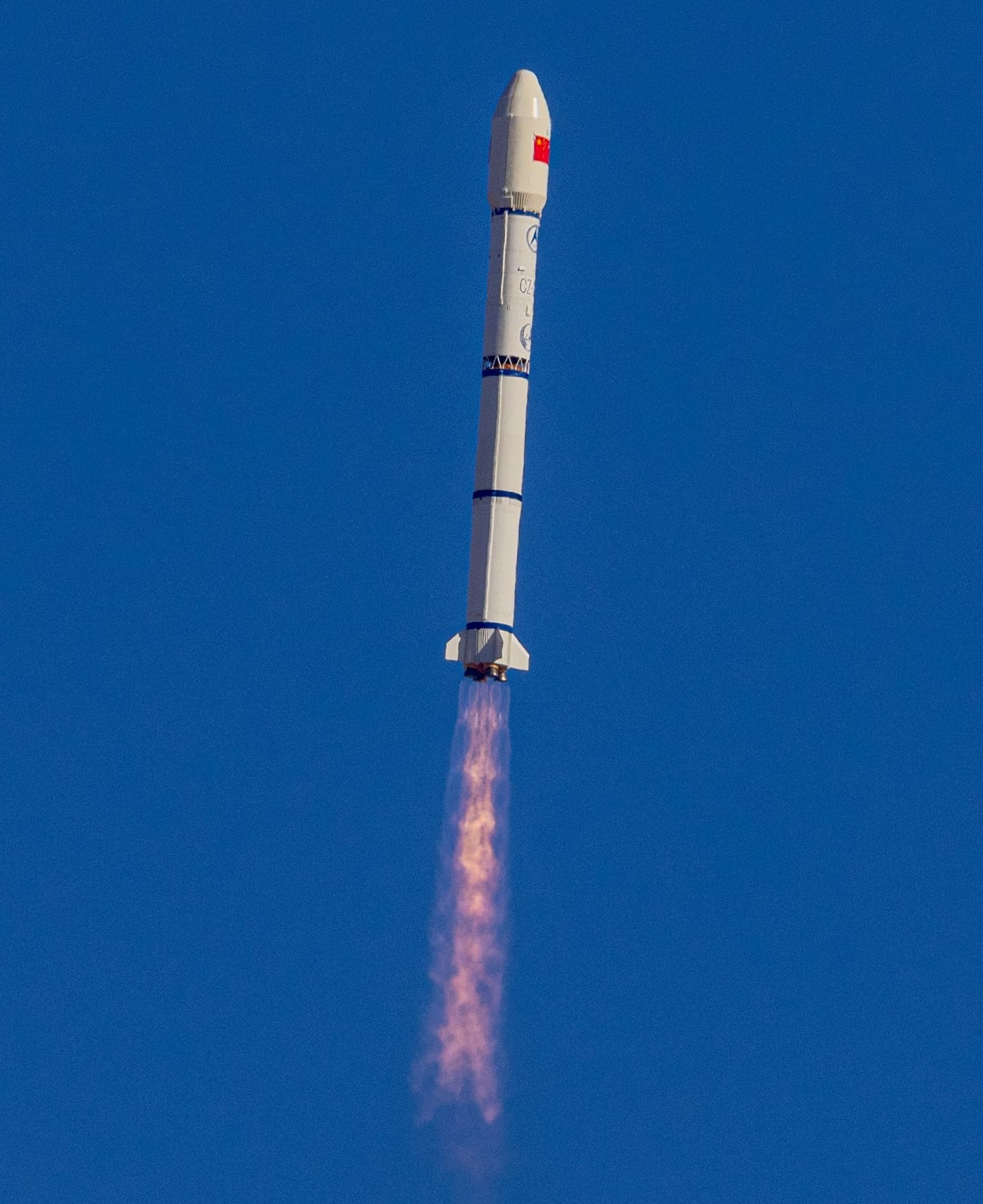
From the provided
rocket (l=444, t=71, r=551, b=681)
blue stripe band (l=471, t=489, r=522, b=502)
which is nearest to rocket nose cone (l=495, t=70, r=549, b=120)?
rocket (l=444, t=71, r=551, b=681)

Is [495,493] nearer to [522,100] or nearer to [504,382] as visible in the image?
[504,382]

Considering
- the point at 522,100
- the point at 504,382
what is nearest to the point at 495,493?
the point at 504,382

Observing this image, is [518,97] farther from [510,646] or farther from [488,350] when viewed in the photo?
[510,646]

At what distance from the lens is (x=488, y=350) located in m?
104

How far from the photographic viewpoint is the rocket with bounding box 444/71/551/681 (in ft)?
337

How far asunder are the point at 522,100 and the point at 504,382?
277 inches

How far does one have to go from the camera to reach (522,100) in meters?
106

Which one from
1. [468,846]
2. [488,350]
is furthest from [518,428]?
[468,846]

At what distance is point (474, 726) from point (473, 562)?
4.93 m

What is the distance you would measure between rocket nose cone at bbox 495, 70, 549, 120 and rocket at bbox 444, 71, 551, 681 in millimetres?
21

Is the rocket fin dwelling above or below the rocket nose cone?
below

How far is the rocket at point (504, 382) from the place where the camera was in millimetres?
102812

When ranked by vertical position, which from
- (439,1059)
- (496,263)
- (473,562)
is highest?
(496,263)

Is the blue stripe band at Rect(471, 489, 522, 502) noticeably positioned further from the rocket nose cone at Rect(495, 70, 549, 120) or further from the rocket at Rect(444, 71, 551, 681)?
the rocket nose cone at Rect(495, 70, 549, 120)
